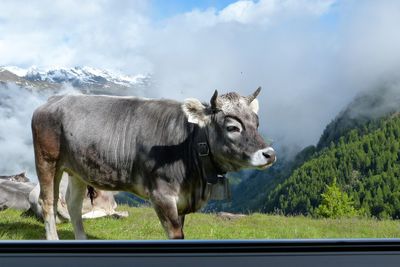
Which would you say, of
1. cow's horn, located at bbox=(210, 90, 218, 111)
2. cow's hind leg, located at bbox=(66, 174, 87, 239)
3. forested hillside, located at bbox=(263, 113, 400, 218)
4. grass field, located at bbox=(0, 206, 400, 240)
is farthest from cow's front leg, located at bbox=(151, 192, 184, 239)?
forested hillside, located at bbox=(263, 113, 400, 218)

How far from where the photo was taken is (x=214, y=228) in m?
11.6

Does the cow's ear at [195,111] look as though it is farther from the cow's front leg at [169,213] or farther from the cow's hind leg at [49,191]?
the cow's hind leg at [49,191]

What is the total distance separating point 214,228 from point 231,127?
481 centimetres

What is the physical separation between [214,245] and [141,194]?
6.42 m

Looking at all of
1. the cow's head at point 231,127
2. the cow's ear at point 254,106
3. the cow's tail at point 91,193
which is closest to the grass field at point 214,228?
the cow's tail at point 91,193

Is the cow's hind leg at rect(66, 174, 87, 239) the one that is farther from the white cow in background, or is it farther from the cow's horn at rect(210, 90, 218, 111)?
the cow's horn at rect(210, 90, 218, 111)

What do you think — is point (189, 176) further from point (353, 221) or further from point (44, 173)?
point (353, 221)

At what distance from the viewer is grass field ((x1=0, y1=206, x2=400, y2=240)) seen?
1056 cm

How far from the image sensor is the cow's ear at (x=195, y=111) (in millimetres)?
7336

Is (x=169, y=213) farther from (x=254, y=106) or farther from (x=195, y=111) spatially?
(x=254, y=106)

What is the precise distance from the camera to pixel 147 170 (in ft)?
24.4

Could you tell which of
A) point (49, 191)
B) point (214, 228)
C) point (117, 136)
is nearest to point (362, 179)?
point (214, 228)

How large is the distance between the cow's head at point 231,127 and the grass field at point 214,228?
3.03m

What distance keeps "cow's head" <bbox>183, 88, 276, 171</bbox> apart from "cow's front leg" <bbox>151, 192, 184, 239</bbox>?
0.81m
